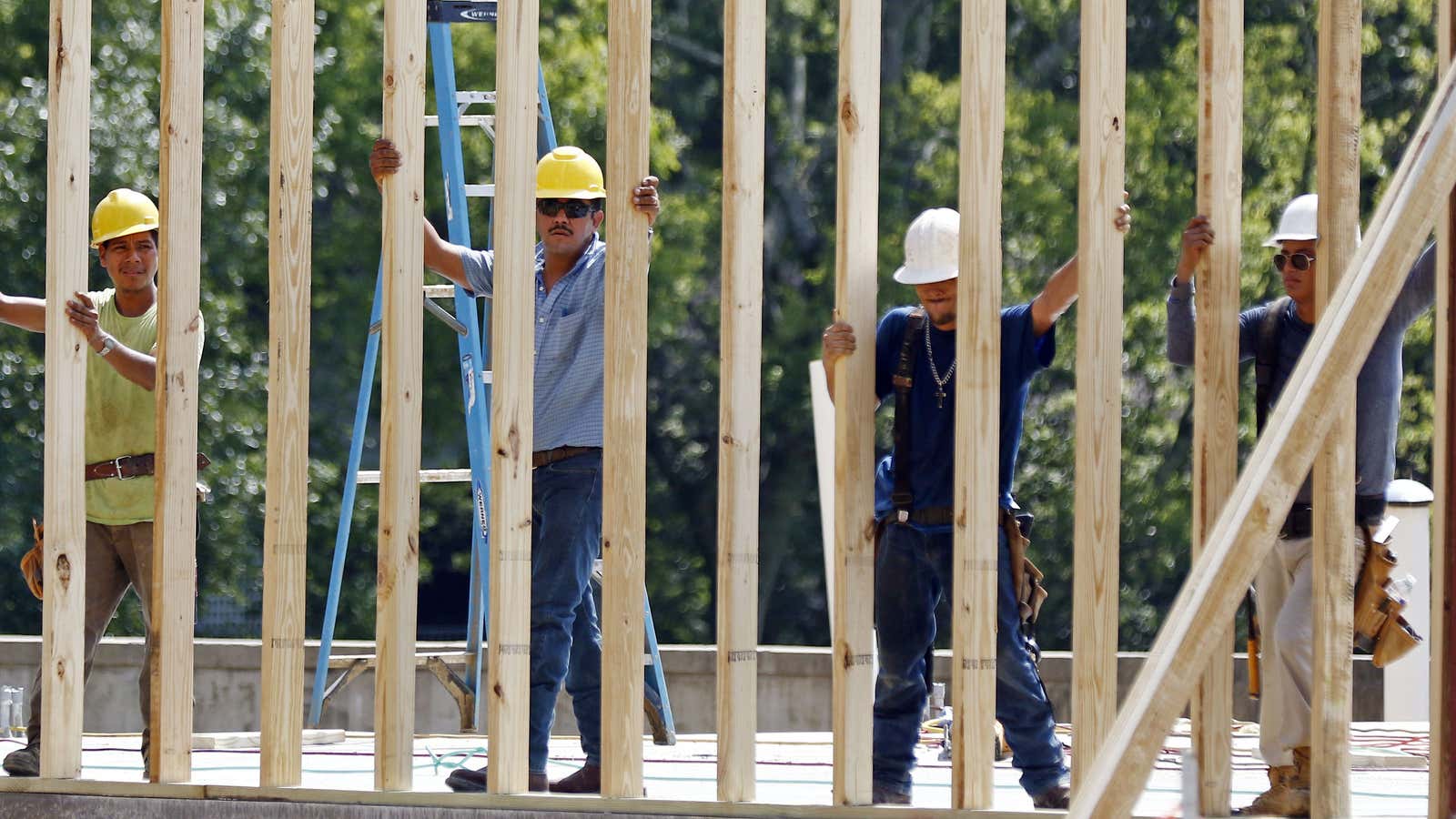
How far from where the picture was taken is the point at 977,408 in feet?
18.5

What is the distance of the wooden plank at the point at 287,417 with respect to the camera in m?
6.00

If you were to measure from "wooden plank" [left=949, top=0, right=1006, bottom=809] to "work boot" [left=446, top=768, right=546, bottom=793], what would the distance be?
3.95ft

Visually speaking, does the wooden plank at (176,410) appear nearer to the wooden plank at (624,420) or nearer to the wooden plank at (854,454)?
the wooden plank at (624,420)

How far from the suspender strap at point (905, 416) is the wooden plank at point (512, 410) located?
91 centimetres

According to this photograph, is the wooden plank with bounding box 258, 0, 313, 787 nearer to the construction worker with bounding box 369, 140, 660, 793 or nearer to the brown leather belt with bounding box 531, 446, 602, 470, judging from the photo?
the construction worker with bounding box 369, 140, 660, 793

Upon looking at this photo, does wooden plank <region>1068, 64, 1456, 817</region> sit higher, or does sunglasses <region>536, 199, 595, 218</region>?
sunglasses <region>536, 199, 595, 218</region>

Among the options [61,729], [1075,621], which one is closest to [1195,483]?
[1075,621]

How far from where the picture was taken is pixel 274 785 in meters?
5.98

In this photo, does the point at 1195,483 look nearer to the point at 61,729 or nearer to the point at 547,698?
the point at 547,698

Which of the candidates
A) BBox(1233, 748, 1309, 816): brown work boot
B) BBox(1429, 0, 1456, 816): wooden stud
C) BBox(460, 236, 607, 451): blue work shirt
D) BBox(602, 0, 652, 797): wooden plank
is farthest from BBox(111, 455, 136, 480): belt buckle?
BBox(1429, 0, 1456, 816): wooden stud

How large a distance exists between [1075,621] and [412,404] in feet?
6.06

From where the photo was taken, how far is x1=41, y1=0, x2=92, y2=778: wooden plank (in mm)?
6148

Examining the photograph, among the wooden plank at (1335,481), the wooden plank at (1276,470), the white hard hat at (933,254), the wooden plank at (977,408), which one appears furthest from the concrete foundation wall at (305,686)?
the wooden plank at (1276,470)

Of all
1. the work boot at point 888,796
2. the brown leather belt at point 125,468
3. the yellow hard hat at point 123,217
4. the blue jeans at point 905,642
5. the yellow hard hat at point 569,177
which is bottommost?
the work boot at point 888,796
